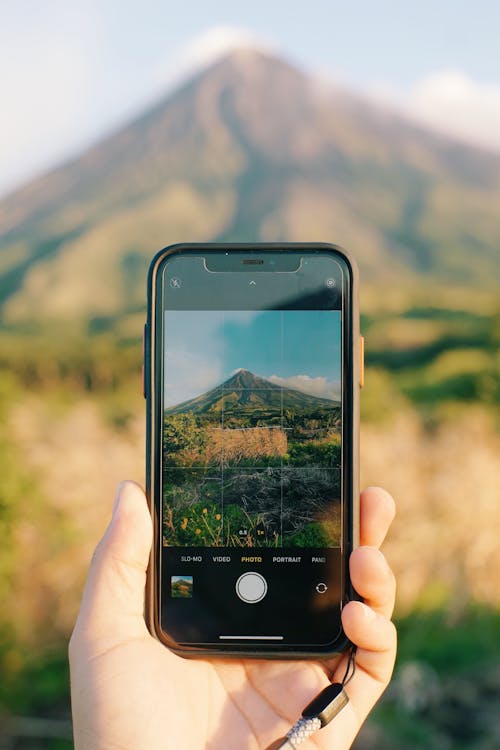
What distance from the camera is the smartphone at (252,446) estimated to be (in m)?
0.87

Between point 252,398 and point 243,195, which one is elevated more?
point 243,195

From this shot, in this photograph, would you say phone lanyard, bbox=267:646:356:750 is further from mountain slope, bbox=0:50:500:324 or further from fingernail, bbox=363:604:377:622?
mountain slope, bbox=0:50:500:324

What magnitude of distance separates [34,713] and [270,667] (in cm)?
151

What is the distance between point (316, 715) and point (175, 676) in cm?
18

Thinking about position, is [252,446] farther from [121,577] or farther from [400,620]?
[400,620]

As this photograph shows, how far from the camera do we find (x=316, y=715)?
0.75 meters

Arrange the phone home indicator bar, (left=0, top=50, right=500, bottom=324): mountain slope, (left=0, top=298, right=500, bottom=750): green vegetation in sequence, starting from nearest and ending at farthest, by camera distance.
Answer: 1. the phone home indicator bar
2. (left=0, top=298, right=500, bottom=750): green vegetation
3. (left=0, top=50, right=500, bottom=324): mountain slope

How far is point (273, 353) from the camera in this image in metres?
0.90

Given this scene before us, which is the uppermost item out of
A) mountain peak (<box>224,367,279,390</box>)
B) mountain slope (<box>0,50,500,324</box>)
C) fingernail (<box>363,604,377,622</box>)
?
mountain slope (<box>0,50,500,324</box>)

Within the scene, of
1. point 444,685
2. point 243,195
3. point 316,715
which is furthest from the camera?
point 243,195

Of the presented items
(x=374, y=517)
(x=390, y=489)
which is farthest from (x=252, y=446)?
(x=390, y=489)

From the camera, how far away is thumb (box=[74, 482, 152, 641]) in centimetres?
81

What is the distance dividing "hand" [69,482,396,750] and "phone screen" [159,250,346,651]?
4 centimetres

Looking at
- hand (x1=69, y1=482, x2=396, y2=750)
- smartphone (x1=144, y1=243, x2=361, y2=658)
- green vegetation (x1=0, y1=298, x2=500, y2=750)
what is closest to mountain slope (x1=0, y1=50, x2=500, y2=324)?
green vegetation (x1=0, y1=298, x2=500, y2=750)
